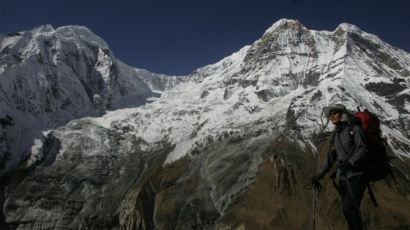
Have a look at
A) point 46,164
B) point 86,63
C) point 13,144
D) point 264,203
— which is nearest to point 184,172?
point 264,203

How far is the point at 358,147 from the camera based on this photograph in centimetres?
729

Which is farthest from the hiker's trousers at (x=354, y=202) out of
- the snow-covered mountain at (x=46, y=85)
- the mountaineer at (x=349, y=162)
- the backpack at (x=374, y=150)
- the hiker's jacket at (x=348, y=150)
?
the snow-covered mountain at (x=46, y=85)

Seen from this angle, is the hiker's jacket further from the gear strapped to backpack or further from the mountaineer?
the gear strapped to backpack

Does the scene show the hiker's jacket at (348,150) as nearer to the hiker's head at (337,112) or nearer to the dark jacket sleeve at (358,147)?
the dark jacket sleeve at (358,147)

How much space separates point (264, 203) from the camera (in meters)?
89.2

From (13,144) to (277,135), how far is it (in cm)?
9373

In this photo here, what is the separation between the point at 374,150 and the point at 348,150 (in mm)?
603

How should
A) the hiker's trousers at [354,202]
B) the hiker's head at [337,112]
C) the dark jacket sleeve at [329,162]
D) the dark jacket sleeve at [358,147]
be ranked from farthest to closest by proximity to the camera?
the dark jacket sleeve at [329,162] → the hiker's head at [337,112] → the hiker's trousers at [354,202] → the dark jacket sleeve at [358,147]

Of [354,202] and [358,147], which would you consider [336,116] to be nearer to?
[358,147]

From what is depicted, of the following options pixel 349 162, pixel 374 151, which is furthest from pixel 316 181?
pixel 374 151

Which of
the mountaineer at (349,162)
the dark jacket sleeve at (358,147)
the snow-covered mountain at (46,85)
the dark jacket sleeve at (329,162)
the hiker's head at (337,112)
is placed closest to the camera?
the dark jacket sleeve at (358,147)

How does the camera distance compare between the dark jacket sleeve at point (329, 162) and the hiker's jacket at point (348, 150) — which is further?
the dark jacket sleeve at point (329, 162)

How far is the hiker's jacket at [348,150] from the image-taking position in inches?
283

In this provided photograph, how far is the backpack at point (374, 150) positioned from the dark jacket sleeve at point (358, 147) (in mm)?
186
